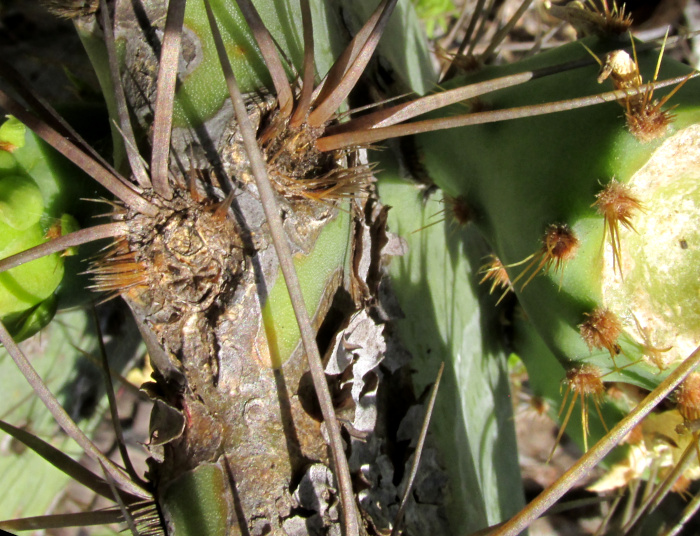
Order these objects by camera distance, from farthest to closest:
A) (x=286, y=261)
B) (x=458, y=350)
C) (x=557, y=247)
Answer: (x=458, y=350), (x=557, y=247), (x=286, y=261)

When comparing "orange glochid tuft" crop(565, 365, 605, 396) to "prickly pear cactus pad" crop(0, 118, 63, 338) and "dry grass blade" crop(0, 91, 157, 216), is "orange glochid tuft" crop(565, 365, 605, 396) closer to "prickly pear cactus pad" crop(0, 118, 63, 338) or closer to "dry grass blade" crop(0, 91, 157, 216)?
"dry grass blade" crop(0, 91, 157, 216)

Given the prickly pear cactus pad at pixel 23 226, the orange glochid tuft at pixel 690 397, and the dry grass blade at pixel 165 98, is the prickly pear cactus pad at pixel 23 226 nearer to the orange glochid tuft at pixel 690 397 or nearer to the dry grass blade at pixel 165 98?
the dry grass blade at pixel 165 98

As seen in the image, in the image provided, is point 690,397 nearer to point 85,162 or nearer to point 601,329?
point 601,329

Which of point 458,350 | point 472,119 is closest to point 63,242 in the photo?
point 472,119

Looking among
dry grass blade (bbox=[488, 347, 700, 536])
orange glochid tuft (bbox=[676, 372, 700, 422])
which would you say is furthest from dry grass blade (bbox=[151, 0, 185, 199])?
orange glochid tuft (bbox=[676, 372, 700, 422])

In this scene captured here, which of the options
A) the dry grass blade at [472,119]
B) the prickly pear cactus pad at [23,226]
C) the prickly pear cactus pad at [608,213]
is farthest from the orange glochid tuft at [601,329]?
the prickly pear cactus pad at [23,226]

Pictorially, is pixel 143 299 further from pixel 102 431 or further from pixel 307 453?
pixel 102 431

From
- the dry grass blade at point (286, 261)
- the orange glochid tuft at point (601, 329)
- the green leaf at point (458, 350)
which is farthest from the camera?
the green leaf at point (458, 350)
